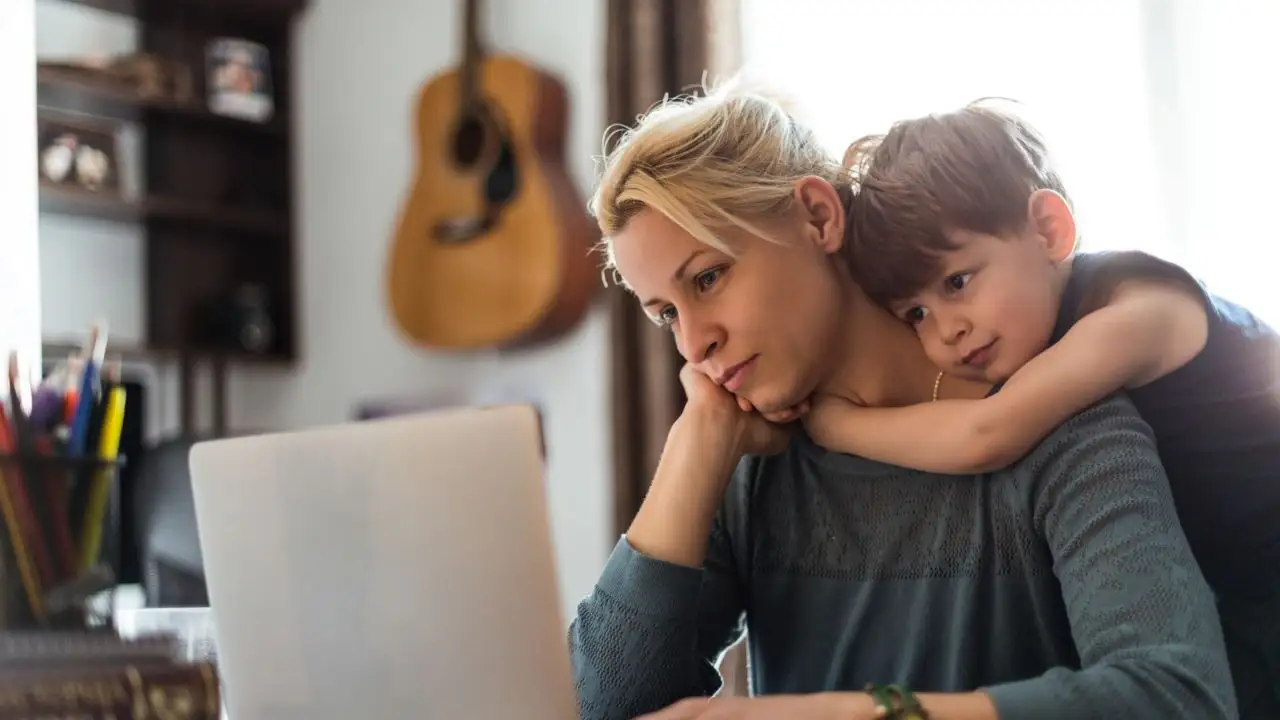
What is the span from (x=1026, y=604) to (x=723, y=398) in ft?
0.92

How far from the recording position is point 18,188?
119 centimetres

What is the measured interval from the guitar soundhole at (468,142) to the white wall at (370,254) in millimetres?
188

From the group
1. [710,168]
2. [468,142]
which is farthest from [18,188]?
[468,142]

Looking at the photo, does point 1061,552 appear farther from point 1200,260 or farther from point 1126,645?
Result: point 1200,260

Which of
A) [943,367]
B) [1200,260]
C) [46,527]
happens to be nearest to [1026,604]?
[943,367]

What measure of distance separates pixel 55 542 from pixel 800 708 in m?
0.45

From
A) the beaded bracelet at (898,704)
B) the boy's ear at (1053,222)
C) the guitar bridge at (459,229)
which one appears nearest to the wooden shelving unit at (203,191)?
the guitar bridge at (459,229)

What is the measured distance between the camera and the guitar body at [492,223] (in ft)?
7.61

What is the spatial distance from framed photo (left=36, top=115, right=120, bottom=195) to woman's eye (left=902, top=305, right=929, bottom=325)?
6.37ft

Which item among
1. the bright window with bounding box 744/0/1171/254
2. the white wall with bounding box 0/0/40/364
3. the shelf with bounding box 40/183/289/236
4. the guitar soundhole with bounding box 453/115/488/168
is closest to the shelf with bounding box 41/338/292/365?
the shelf with bounding box 40/183/289/236

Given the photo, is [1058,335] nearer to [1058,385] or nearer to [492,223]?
[1058,385]

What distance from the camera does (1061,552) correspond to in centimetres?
85

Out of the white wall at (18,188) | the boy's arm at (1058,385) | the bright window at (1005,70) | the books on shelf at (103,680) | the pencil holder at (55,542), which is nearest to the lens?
the books on shelf at (103,680)

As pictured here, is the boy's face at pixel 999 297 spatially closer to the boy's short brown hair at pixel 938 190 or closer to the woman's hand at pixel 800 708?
the boy's short brown hair at pixel 938 190
